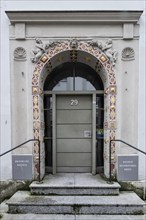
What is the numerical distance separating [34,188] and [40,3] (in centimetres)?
377

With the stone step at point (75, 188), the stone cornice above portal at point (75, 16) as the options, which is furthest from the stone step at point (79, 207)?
the stone cornice above portal at point (75, 16)

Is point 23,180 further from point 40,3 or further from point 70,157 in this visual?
point 40,3

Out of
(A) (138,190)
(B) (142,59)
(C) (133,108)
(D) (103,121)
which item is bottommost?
(A) (138,190)

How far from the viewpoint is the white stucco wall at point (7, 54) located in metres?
4.13

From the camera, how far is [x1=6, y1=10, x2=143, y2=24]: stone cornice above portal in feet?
13.2

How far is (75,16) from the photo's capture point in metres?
4.05

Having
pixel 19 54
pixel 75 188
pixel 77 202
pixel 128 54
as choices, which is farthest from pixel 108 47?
pixel 77 202

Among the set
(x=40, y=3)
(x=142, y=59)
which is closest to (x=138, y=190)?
(x=142, y=59)

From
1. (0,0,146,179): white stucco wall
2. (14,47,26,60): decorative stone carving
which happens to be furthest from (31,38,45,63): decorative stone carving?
(0,0,146,179): white stucco wall

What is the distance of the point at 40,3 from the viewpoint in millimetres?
4129

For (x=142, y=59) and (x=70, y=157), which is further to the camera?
(x=70, y=157)

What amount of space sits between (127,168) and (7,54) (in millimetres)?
3505

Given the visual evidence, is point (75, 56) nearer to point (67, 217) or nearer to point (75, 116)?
point (75, 116)

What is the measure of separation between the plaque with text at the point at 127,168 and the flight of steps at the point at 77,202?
1.06ft
